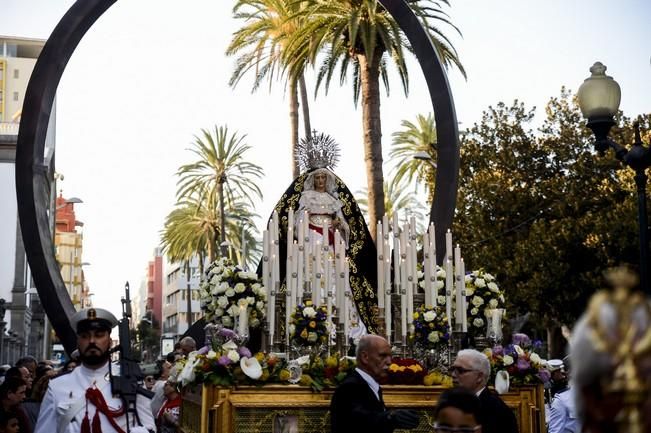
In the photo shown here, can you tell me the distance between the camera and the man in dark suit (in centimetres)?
597

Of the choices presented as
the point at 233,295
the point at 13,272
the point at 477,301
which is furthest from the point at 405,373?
the point at 13,272

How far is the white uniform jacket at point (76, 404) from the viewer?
5.66m

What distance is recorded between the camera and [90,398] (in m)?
5.68

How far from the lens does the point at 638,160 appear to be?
29.8ft

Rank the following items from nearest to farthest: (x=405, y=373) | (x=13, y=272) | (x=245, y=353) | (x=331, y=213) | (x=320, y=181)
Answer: (x=245, y=353) < (x=405, y=373) < (x=331, y=213) < (x=320, y=181) < (x=13, y=272)

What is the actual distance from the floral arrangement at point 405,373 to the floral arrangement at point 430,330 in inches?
31.3

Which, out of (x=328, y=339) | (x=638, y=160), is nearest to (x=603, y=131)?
(x=638, y=160)

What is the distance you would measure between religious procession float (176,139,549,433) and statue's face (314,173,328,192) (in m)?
1.35

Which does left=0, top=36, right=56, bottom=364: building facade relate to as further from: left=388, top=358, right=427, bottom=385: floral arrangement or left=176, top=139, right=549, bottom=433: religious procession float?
left=388, top=358, right=427, bottom=385: floral arrangement

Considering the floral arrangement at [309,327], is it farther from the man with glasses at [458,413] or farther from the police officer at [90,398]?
the man with glasses at [458,413]

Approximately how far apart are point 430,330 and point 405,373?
41.8 inches

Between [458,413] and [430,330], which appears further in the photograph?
[430,330]

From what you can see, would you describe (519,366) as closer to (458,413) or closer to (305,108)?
(458,413)

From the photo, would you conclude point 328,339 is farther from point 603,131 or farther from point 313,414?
point 603,131
